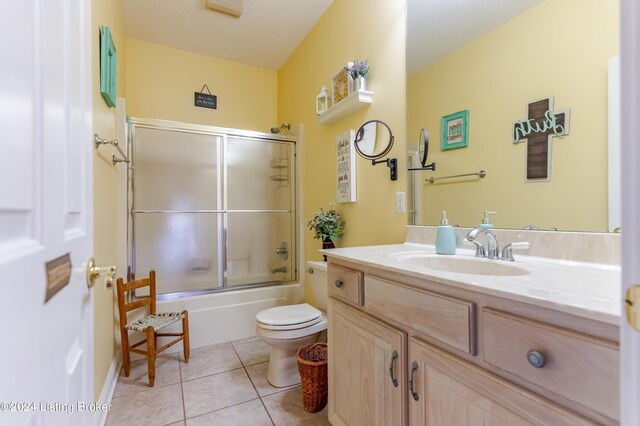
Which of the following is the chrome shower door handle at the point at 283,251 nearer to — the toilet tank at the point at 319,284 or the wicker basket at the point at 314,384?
the toilet tank at the point at 319,284

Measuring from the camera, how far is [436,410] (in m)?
0.82

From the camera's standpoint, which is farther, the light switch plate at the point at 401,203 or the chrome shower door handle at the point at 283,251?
the chrome shower door handle at the point at 283,251

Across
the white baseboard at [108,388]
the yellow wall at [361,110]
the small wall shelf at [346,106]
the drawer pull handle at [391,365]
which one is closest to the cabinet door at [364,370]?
the drawer pull handle at [391,365]

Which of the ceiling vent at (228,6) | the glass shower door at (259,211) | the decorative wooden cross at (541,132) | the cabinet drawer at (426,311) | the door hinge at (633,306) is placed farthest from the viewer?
the glass shower door at (259,211)

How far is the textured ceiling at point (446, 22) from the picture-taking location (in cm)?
A: 123

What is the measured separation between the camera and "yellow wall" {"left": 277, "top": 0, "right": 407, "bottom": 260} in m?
1.65

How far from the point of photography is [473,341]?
72 cm

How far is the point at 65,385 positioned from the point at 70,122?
0.54 m

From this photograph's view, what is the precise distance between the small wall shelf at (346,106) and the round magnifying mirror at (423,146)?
46 centimetres

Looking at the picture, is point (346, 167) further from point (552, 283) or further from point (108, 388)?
point (108, 388)

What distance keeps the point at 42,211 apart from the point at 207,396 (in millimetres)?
1643

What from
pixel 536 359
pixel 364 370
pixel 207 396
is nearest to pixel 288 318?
pixel 207 396

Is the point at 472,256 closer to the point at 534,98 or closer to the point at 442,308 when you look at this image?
the point at 442,308

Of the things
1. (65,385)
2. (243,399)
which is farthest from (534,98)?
(243,399)
